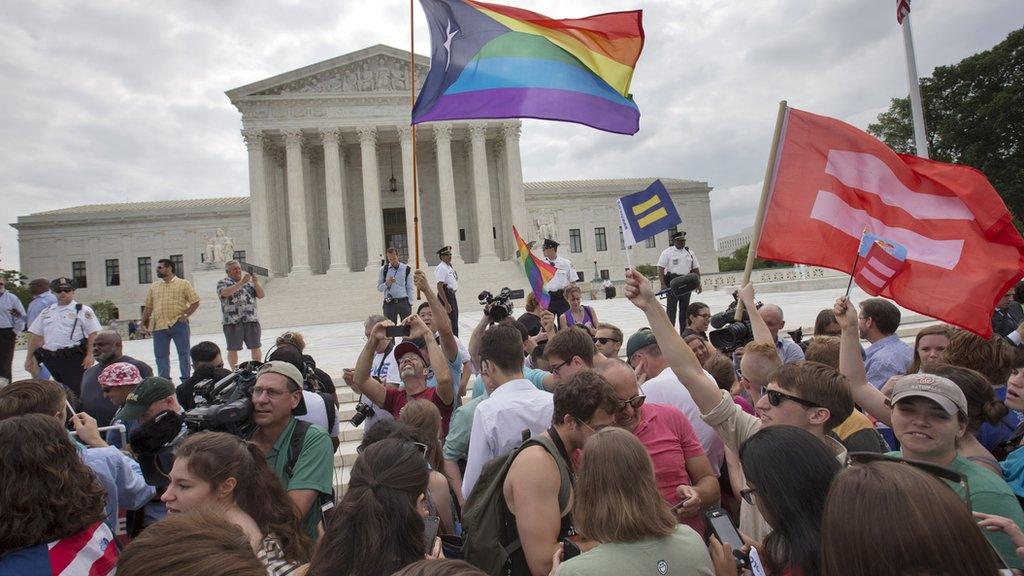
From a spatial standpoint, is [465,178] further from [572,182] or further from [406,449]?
[406,449]

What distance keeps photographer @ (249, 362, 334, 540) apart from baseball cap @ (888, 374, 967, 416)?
2.61 metres

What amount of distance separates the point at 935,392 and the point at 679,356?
3.31ft

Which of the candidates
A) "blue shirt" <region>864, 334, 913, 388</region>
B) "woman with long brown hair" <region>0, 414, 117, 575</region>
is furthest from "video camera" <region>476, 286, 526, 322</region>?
"woman with long brown hair" <region>0, 414, 117, 575</region>

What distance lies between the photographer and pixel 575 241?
59.4 m

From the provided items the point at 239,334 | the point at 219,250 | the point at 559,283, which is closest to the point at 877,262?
the point at 559,283

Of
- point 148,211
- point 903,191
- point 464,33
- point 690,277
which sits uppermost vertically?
point 148,211

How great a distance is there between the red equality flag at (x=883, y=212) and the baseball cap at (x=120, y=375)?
4493mm

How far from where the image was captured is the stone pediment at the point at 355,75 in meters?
40.0

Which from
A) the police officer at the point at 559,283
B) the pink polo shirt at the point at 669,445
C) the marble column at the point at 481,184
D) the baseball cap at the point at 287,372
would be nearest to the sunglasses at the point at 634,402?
the pink polo shirt at the point at 669,445

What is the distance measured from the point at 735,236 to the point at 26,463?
319ft

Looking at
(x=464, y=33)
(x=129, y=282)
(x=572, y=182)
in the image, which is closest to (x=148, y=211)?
(x=129, y=282)

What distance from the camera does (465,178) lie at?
153 feet

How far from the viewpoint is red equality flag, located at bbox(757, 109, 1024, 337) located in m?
4.26

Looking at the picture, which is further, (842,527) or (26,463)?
(26,463)
